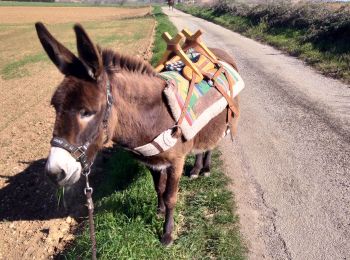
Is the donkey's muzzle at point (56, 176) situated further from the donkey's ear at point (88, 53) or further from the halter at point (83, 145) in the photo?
the donkey's ear at point (88, 53)

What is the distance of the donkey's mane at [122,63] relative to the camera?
2.75 metres

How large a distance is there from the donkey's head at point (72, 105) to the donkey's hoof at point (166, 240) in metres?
1.70

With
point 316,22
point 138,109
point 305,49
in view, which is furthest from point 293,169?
point 316,22

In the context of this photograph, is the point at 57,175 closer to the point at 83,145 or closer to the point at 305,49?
the point at 83,145

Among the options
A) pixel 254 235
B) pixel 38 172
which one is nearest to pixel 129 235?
pixel 254 235

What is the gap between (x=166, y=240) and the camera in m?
3.79

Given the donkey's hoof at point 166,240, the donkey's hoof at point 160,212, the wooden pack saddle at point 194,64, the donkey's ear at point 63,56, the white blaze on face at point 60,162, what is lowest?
the donkey's hoof at point 160,212

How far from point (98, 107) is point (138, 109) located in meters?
0.50

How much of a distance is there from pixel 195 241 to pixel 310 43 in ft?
44.4

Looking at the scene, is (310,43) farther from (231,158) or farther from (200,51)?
(200,51)

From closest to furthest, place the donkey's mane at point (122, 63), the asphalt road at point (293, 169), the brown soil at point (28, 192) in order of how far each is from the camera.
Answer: the donkey's mane at point (122, 63) → the asphalt road at point (293, 169) → the brown soil at point (28, 192)

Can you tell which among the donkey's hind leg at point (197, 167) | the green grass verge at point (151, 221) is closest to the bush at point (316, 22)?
the donkey's hind leg at point (197, 167)

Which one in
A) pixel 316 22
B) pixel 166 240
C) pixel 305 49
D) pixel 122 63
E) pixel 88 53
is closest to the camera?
pixel 88 53

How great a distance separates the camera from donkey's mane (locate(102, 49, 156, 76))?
275 cm
